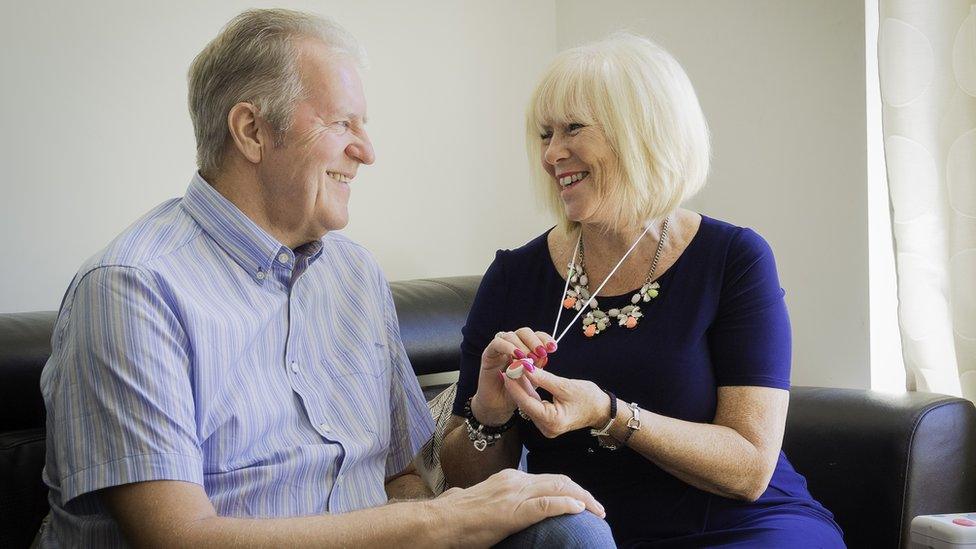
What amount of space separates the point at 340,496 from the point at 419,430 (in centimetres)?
26

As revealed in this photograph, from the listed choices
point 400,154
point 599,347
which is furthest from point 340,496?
point 400,154

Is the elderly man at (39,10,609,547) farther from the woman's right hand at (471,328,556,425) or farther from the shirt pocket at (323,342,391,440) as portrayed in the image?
the woman's right hand at (471,328,556,425)

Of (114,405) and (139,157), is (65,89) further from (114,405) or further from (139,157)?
(114,405)

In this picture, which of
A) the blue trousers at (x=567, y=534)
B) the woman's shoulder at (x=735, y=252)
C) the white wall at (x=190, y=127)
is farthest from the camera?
the white wall at (x=190, y=127)

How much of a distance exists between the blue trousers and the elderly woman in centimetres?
26

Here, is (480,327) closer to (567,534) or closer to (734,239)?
(734,239)

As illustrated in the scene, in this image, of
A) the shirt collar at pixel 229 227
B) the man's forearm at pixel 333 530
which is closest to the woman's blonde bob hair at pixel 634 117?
the shirt collar at pixel 229 227

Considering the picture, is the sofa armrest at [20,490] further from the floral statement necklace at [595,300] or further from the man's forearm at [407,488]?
the floral statement necklace at [595,300]

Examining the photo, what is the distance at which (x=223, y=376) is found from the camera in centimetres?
133

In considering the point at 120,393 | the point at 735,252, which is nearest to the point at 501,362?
the point at 735,252

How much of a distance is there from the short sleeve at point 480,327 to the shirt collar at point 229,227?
47 centimetres

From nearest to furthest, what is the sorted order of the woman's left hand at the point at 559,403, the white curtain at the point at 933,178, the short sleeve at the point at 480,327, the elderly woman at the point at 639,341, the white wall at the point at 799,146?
the woman's left hand at the point at 559,403 → the elderly woman at the point at 639,341 → the short sleeve at the point at 480,327 → the white curtain at the point at 933,178 → the white wall at the point at 799,146

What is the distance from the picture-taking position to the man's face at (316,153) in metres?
1.45

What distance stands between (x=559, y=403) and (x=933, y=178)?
110 cm
